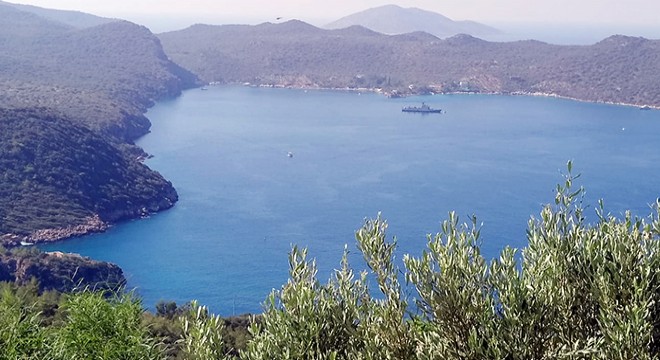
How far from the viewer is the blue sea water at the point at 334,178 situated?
2356 centimetres

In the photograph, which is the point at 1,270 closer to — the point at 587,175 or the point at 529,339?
the point at 529,339

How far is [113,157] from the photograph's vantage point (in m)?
31.2

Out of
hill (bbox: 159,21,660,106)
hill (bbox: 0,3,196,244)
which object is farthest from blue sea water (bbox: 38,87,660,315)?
hill (bbox: 159,21,660,106)

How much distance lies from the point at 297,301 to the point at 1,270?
1777 cm

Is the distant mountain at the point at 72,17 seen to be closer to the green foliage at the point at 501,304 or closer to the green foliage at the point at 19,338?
the green foliage at the point at 19,338

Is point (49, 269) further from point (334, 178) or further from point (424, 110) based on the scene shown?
point (424, 110)

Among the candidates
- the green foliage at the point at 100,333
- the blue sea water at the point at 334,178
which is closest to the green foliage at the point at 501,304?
the green foliage at the point at 100,333

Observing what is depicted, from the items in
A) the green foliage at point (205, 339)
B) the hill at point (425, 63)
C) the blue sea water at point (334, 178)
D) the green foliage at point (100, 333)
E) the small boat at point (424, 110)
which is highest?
the green foliage at point (205, 339)

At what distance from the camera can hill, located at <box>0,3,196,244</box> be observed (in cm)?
2577

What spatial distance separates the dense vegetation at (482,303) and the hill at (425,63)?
194 ft

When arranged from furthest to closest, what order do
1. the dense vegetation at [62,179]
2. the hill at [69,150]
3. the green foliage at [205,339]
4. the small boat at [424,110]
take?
1. the small boat at [424,110]
2. the hill at [69,150]
3. the dense vegetation at [62,179]
4. the green foliage at [205,339]

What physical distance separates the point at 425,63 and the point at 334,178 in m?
44.9

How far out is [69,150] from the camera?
1166 inches

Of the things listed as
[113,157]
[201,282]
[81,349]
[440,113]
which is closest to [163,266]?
[201,282]
